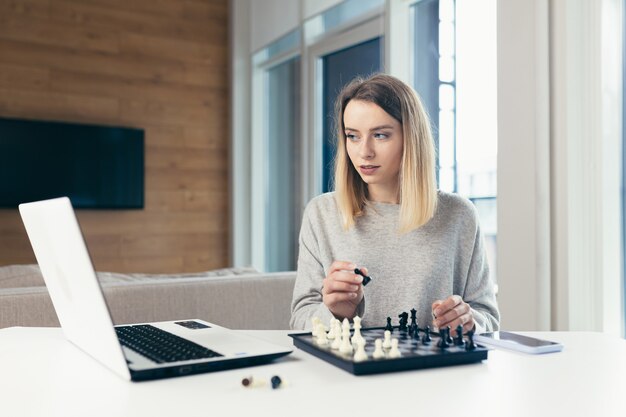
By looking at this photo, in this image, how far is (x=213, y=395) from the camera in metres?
0.82

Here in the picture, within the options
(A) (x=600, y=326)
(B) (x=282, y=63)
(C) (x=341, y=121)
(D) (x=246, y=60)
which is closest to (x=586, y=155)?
(A) (x=600, y=326)

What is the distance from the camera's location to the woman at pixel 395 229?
154cm

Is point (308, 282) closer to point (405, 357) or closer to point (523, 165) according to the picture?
point (405, 357)

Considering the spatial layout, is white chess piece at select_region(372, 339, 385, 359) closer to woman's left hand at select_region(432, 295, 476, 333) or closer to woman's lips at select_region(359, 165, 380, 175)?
woman's left hand at select_region(432, 295, 476, 333)

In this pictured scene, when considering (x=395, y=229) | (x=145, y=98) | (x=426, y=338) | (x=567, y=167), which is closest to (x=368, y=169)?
(x=395, y=229)

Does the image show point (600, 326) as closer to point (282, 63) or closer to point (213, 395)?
point (213, 395)

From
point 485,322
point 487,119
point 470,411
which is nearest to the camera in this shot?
point 470,411

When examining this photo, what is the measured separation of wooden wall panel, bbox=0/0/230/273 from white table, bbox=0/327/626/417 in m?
4.41

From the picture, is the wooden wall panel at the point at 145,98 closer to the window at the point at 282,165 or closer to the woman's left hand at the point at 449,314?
the window at the point at 282,165

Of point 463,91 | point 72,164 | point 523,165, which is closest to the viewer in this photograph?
point 523,165

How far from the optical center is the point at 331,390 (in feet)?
2.74

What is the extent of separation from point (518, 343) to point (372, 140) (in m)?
0.61

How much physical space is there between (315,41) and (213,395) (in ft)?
14.0

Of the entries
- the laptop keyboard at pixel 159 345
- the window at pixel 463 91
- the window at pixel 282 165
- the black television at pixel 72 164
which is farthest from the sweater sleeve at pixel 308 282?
the black television at pixel 72 164
